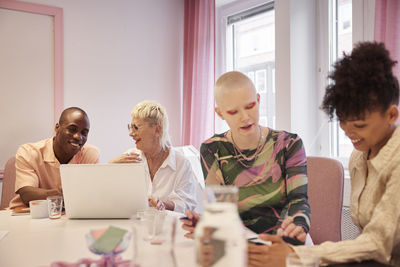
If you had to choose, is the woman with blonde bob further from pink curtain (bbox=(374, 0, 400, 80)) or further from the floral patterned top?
pink curtain (bbox=(374, 0, 400, 80))

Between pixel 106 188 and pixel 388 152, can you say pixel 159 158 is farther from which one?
pixel 388 152

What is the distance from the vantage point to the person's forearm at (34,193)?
6.27ft

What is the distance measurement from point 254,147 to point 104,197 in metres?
0.69

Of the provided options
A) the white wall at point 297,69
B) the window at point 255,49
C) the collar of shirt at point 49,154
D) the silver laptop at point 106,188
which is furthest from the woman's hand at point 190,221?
the window at point 255,49

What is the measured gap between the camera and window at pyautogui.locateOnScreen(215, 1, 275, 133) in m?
3.43

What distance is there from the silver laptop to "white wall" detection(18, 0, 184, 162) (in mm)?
1936

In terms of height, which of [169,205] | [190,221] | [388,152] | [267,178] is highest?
[388,152]

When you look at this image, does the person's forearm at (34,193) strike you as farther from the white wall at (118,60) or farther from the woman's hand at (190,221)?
the white wall at (118,60)

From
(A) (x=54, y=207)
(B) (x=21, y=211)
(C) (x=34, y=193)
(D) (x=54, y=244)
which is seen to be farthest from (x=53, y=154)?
(D) (x=54, y=244)

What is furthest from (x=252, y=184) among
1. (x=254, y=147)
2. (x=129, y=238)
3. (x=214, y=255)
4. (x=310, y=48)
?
(x=310, y=48)

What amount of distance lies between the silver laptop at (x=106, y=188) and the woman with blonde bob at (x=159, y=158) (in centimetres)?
54

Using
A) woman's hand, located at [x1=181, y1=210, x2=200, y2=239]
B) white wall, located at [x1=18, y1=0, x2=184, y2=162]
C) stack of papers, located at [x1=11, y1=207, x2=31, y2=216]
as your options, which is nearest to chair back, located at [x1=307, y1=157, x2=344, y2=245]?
woman's hand, located at [x1=181, y1=210, x2=200, y2=239]

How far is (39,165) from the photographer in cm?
220

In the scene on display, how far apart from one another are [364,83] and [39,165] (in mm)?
1870
